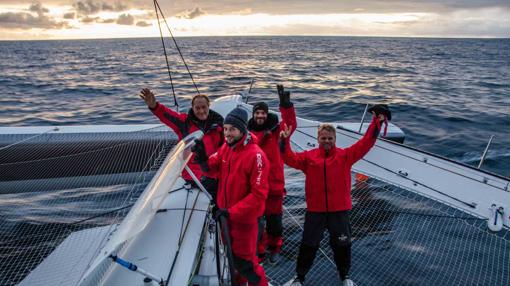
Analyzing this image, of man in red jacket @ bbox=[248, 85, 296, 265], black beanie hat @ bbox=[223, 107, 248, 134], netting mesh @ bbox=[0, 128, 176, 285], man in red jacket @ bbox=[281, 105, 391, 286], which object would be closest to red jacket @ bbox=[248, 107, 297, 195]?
man in red jacket @ bbox=[248, 85, 296, 265]

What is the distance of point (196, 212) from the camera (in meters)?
3.32

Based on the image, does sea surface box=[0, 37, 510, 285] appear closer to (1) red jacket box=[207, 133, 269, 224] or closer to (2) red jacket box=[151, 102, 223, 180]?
(2) red jacket box=[151, 102, 223, 180]

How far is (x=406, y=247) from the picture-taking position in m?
4.40

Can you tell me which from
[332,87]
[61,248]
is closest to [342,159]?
[61,248]

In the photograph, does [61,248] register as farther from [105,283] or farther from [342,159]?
[342,159]

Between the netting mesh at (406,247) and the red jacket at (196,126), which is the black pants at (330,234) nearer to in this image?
the netting mesh at (406,247)

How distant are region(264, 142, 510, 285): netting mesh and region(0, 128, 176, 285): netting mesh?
2.38 m

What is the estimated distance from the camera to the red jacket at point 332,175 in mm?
2900

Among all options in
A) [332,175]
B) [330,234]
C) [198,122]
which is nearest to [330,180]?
[332,175]

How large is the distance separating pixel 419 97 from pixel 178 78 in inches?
511

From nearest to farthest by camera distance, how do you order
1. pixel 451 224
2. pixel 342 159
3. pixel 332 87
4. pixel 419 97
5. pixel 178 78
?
pixel 342 159
pixel 451 224
pixel 419 97
pixel 332 87
pixel 178 78

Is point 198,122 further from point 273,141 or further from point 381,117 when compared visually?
point 381,117

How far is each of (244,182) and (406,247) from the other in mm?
2840

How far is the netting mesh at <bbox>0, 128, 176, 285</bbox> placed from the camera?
5.28 metres
